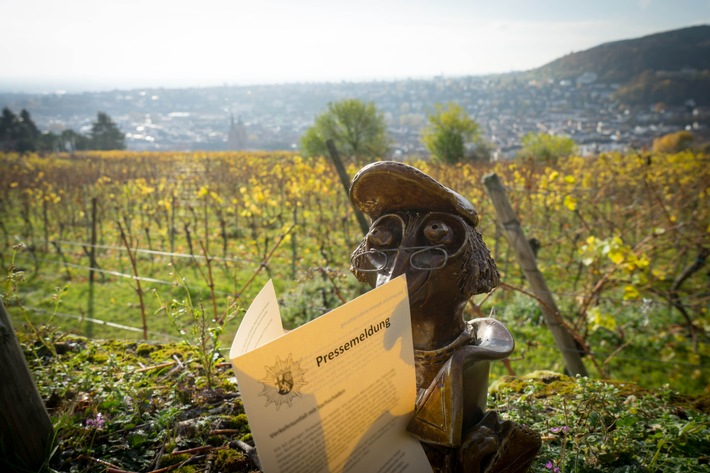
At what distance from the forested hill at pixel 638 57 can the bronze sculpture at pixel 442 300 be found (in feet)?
150

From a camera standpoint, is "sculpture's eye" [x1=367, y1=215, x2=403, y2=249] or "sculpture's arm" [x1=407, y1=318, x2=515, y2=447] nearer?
"sculpture's arm" [x1=407, y1=318, x2=515, y2=447]

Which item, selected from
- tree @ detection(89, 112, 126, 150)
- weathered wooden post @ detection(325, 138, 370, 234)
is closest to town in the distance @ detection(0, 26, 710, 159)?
tree @ detection(89, 112, 126, 150)

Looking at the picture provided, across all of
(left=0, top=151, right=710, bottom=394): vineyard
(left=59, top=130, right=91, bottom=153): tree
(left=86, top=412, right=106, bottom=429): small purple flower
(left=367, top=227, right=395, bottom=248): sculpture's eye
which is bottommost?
(left=0, top=151, right=710, bottom=394): vineyard

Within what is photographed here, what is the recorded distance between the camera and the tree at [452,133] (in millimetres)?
27344

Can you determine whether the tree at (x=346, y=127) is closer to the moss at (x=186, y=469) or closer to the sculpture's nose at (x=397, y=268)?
the moss at (x=186, y=469)

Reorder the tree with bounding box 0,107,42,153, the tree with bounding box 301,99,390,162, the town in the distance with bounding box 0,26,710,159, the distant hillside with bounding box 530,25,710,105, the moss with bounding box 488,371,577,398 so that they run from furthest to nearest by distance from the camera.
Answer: the town in the distance with bounding box 0,26,710,159, the distant hillside with bounding box 530,25,710,105, the tree with bounding box 0,107,42,153, the tree with bounding box 301,99,390,162, the moss with bounding box 488,371,577,398

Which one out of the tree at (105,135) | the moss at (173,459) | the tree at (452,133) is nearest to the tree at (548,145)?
the tree at (452,133)

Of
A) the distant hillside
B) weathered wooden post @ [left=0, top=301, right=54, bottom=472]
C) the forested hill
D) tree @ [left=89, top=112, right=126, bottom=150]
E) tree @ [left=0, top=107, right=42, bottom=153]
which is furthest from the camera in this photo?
tree @ [left=89, top=112, right=126, bottom=150]

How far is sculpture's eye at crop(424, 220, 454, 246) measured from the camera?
1.31 m

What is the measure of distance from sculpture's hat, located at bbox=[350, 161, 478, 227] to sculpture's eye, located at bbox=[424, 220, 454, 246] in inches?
2.9

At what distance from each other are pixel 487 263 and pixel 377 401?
62cm

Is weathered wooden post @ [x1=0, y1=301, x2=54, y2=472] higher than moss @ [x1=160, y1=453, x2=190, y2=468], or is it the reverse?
weathered wooden post @ [x1=0, y1=301, x2=54, y2=472]

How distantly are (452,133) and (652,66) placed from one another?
2695cm

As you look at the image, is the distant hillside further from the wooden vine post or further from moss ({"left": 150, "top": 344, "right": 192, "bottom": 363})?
moss ({"left": 150, "top": 344, "right": 192, "bottom": 363})
